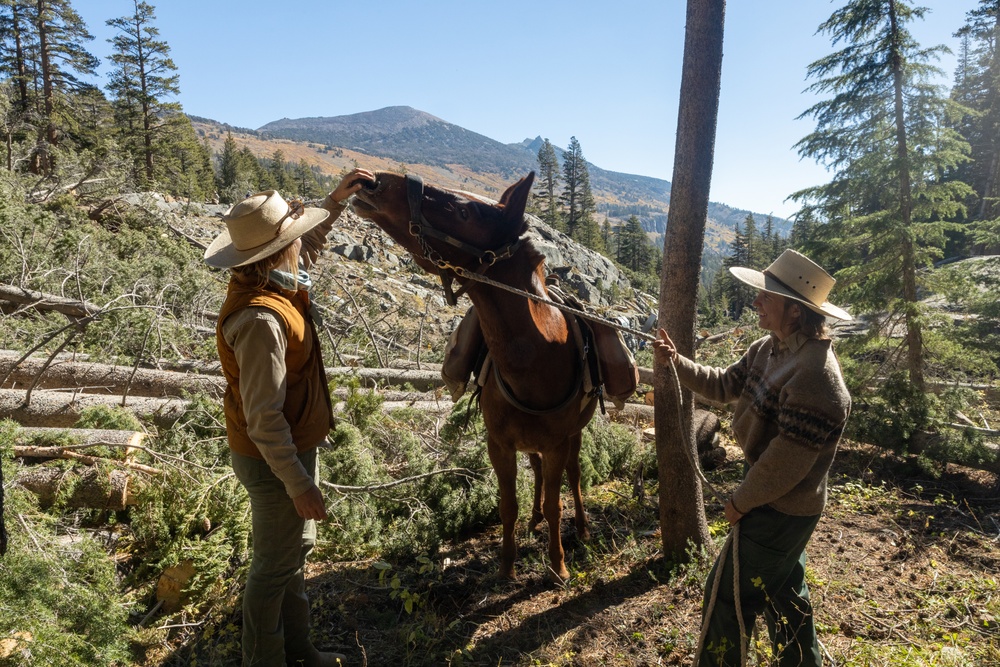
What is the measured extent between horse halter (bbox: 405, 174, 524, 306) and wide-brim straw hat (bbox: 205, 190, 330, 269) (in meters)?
0.53

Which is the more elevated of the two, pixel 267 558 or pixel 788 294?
pixel 788 294

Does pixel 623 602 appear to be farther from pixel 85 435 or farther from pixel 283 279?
pixel 85 435

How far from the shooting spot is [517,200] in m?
2.91

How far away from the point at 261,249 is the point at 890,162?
30.3 feet

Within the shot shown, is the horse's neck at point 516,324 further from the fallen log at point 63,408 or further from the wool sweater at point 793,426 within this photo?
the fallen log at point 63,408

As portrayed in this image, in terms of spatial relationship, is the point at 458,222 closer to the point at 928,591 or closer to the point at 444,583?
the point at 444,583

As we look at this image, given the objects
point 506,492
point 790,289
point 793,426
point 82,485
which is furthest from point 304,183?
point 793,426

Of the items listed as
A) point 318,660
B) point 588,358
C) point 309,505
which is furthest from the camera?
point 588,358

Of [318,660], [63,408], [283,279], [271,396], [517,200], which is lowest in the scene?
[318,660]

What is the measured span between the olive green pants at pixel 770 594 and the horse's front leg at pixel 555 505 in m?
1.27

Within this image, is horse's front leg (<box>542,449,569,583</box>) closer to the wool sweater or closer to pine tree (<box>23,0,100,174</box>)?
the wool sweater

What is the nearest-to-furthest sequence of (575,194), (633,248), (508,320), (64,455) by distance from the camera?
(508,320) → (64,455) → (575,194) → (633,248)

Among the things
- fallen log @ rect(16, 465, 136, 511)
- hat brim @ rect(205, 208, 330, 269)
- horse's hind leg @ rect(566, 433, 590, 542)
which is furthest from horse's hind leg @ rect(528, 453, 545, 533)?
fallen log @ rect(16, 465, 136, 511)

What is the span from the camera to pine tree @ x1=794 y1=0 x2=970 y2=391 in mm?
7660
